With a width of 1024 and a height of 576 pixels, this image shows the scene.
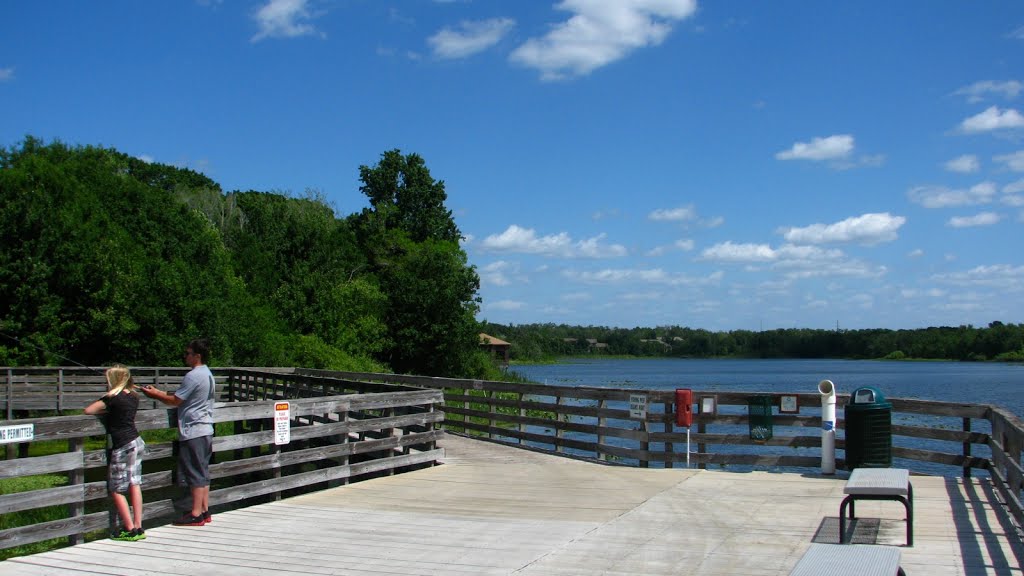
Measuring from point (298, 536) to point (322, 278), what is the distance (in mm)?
42736

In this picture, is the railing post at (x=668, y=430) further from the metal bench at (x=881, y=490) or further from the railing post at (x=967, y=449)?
the metal bench at (x=881, y=490)

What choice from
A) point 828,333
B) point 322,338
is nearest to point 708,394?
point 322,338

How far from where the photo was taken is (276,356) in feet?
136

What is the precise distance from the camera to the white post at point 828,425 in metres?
11.3

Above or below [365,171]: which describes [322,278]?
below

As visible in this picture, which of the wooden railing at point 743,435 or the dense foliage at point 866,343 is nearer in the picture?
the wooden railing at point 743,435

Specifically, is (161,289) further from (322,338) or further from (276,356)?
(322,338)

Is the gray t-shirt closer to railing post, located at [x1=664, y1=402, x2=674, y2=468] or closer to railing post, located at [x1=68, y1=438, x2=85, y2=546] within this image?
railing post, located at [x1=68, y1=438, x2=85, y2=546]

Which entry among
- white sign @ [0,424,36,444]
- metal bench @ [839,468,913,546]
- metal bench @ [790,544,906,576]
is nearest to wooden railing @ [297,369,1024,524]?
metal bench @ [839,468,913,546]

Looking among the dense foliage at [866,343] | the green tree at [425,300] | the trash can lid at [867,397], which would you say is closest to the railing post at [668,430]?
the trash can lid at [867,397]

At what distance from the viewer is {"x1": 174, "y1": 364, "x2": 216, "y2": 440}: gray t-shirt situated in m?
8.28

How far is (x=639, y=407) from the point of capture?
501 inches

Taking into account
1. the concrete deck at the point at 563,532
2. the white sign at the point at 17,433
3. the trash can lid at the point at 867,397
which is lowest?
the concrete deck at the point at 563,532

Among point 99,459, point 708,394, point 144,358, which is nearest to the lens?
point 99,459
